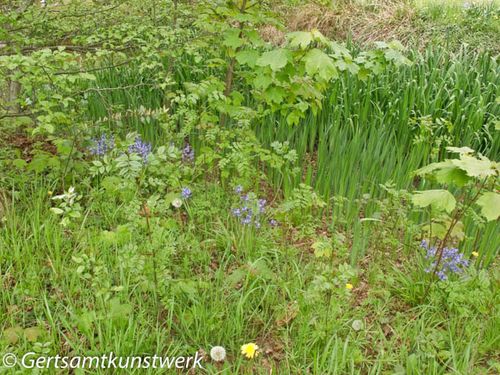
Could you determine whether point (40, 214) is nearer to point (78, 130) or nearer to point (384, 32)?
point (78, 130)

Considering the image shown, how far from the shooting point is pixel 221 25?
247cm

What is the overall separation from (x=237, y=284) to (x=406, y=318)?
0.71m

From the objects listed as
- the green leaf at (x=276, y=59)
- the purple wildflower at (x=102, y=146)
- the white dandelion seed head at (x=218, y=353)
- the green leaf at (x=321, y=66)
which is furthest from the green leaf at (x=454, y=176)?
the purple wildflower at (x=102, y=146)

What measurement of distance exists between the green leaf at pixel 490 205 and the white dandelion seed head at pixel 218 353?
0.97 meters

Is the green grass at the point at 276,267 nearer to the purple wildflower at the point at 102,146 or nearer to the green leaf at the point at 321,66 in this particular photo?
the purple wildflower at the point at 102,146

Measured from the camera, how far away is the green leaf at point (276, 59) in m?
1.97

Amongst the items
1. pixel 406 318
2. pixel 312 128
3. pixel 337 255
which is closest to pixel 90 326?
pixel 337 255

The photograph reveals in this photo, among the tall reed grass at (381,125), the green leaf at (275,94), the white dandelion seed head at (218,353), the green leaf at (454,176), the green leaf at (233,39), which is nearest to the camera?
the green leaf at (454,176)

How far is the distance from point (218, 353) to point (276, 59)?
1.20 metres

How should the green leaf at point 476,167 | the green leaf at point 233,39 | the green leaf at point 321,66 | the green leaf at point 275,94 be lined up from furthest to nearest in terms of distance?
the green leaf at point 233,39 < the green leaf at point 275,94 < the green leaf at point 321,66 < the green leaf at point 476,167

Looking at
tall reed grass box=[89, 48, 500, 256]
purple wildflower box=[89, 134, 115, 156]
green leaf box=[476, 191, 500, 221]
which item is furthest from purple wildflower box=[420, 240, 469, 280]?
purple wildflower box=[89, 134, 115, 156]

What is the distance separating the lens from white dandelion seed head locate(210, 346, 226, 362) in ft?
5.25

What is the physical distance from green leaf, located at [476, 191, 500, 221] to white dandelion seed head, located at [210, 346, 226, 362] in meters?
0.97

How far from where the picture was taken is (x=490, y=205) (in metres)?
1.48
